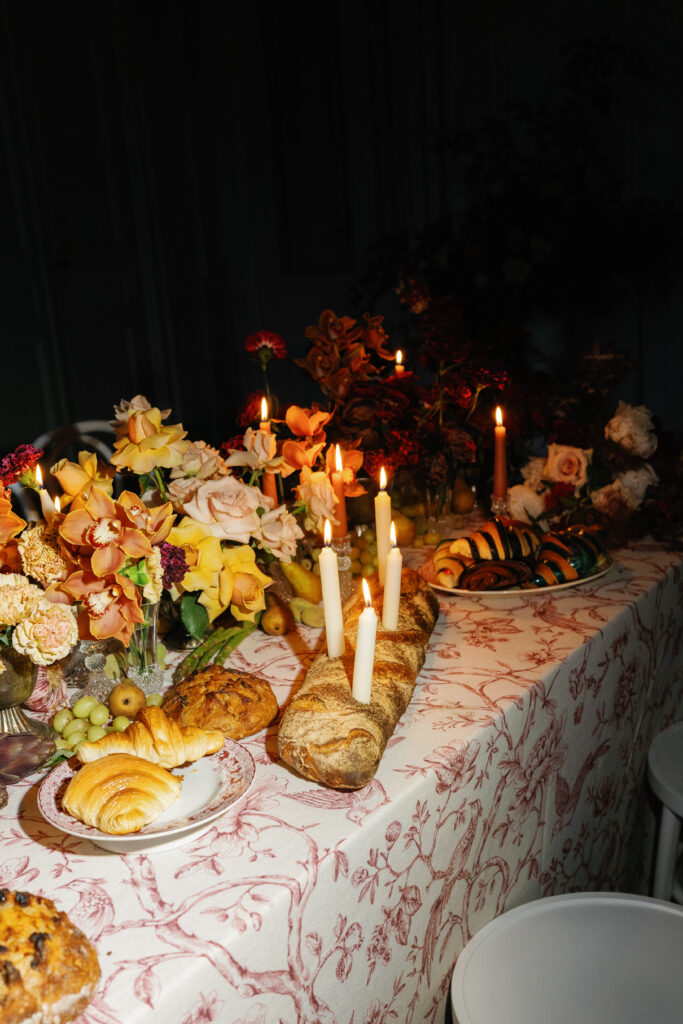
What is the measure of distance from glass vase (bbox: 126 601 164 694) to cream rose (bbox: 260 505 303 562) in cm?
16

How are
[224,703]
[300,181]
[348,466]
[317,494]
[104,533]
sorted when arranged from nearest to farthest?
1. [104,533]
2. [224,703]
3. [317,494]
4. [348,466]
5. [300,181]

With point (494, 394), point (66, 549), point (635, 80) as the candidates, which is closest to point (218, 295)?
point (635, 80)

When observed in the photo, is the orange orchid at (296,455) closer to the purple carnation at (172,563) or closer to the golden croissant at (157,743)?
the purple carnation at (172,563)

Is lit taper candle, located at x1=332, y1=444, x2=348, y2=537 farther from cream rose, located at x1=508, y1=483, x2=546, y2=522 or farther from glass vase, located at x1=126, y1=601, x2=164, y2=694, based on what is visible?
cream rose, located at x1=508, y1=483, x2=546, y2=522

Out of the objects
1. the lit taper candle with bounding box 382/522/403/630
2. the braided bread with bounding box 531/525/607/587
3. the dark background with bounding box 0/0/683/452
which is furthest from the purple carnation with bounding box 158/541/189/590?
the dark background with bounding box 0/0/683/452

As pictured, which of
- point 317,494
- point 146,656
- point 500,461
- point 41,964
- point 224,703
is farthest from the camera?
point 500,461

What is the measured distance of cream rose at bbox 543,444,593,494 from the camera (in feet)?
5.49

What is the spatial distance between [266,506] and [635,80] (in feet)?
8.14

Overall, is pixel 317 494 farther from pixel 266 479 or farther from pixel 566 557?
pixel 566 557

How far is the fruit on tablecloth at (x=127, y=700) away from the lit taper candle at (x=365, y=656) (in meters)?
0.27

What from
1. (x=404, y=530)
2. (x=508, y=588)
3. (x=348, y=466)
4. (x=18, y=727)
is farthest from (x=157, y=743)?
(x=404, y=530)

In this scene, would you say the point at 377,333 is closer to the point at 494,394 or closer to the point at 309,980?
the point at 494,394

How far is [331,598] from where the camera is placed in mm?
1067

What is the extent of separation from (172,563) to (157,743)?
218 mm
